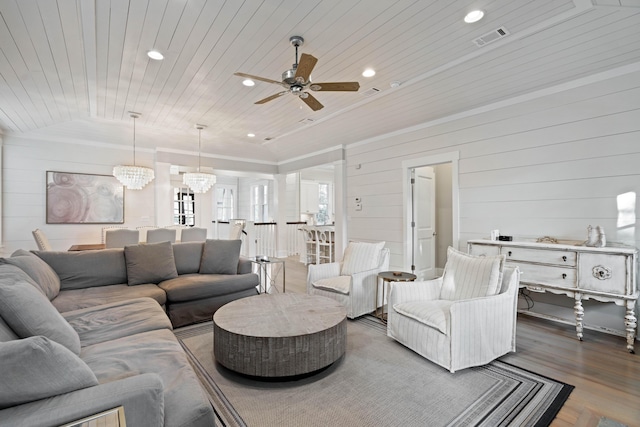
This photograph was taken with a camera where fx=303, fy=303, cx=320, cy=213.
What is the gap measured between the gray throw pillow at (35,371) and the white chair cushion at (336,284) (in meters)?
2.70

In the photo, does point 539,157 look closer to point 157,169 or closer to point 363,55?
point 363,55

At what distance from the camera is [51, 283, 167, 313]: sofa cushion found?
2.83 metres

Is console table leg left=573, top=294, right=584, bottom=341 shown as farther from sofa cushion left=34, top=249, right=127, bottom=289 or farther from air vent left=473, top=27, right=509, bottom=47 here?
sofa cushion left=34, top=249, right=127, bottom=289

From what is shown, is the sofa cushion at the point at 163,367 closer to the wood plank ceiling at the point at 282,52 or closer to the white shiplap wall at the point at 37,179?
the wood plank ceiling at the point at 282,52

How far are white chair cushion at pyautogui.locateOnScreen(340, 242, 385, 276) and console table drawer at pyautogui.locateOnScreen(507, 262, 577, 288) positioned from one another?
5.20ft

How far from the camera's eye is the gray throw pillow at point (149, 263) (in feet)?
11.8

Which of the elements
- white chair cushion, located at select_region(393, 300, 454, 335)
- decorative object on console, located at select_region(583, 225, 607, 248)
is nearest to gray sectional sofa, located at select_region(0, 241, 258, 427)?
white chair cushion, located at select_region(393, 300, 454, 335)

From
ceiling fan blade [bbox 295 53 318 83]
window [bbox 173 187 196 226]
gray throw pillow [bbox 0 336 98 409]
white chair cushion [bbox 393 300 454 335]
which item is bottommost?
white chair cushion [bbox 393 300 454 335]

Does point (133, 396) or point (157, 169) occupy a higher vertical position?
point (157, 169)

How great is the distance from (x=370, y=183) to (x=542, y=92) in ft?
9.81

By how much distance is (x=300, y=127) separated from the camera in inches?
235

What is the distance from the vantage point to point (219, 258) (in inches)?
165

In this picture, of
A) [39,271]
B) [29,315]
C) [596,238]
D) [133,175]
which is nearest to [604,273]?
[596,238]

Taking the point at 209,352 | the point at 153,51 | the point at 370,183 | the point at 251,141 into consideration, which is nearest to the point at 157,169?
the point at 251,141
